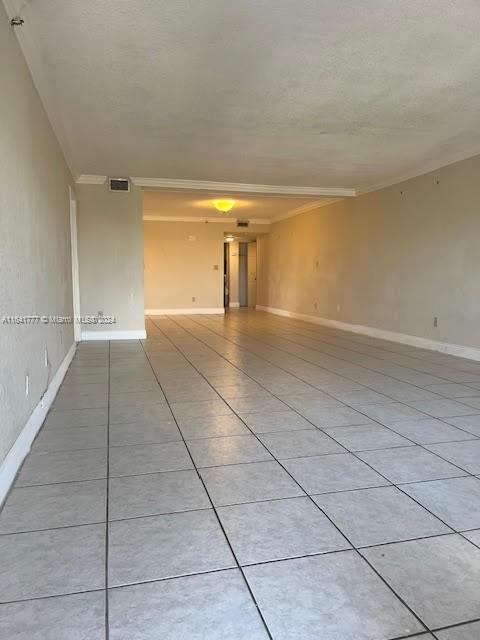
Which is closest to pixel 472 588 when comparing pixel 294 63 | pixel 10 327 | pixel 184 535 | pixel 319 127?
pixel 184 535

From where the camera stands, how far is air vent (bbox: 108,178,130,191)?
666cm

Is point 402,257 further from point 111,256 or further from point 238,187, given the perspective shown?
point 111,256

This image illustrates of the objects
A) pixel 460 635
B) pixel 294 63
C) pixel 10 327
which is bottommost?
pixel 460 635

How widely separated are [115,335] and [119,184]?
2.31 metres

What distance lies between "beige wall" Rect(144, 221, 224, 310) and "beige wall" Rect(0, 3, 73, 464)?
6.61 m

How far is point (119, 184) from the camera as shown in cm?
668

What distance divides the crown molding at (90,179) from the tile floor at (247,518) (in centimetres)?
396

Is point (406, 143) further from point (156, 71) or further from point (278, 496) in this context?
point (278, 496)

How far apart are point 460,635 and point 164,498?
1.21 m

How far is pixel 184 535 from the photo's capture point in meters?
1.70

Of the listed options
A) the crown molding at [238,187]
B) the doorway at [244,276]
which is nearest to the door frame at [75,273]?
the crown molding at [238,187]

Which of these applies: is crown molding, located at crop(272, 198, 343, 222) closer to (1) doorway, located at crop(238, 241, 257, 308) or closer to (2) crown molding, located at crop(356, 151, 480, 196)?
(2) crown molding, located at crop(356, 151, 480, 196)

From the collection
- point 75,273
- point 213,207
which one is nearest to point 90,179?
point 75,273

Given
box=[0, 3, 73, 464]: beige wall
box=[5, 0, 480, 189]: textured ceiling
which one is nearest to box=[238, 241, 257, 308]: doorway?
box=[5, 0, 480, 189]: textured ceiling
